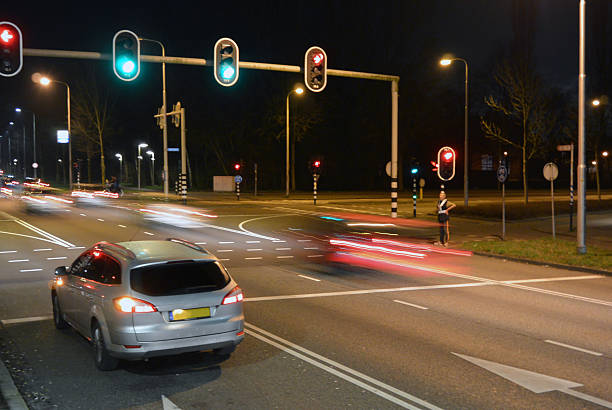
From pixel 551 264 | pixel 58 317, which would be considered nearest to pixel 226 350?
pixel 58 317

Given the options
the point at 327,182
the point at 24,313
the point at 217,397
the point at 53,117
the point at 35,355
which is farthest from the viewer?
the point at 53,117

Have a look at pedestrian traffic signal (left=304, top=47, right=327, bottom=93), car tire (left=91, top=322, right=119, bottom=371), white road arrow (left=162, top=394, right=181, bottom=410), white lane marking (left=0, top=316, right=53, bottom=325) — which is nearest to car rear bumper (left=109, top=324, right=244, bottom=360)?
car tire (left=91, top=322, right=119, bottom=371)

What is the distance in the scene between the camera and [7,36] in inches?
579

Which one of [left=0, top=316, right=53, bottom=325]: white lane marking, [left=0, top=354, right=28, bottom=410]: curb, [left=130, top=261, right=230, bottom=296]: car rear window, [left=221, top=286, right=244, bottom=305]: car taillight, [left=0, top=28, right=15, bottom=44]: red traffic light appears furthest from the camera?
[left=0, top=28, right=15, bottom=44]: red traffic light

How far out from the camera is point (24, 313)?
9.78m

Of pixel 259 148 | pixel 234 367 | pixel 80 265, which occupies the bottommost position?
pixel 234 367

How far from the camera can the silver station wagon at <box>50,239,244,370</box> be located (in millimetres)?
6461

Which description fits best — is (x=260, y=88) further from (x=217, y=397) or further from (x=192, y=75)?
(x=217, y=397)

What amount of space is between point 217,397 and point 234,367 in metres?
1.00

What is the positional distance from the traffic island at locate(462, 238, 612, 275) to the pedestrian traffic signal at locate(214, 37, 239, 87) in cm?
907

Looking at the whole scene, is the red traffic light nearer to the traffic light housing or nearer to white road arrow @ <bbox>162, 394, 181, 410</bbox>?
white road arrow @ <bbox>162, 394, 181, 410</bbox>

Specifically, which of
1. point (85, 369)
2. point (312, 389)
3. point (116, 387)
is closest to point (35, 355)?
point (85, 369)

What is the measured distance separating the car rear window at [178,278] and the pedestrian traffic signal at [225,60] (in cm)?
1075

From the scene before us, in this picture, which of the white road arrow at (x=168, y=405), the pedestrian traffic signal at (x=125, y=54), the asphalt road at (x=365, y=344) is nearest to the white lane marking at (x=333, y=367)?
the asphalt road at (x=365, y=344)
